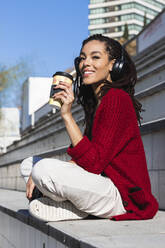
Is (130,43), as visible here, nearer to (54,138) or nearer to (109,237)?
(54,138)

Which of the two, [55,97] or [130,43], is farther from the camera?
[130,43]

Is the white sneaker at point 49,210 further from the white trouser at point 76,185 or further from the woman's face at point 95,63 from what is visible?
the woman's face at point 95,63

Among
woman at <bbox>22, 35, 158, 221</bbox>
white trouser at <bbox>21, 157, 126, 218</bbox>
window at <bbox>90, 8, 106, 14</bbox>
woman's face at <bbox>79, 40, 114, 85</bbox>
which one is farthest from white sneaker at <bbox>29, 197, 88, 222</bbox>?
window at <bbox>90, 8, 106, 14</bbox>

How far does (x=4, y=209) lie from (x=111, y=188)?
2071mm

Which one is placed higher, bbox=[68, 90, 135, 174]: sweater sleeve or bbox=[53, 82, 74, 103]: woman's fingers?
bbox=[53, 82, 74, 103]: woman's fingers

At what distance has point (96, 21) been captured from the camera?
348 feet

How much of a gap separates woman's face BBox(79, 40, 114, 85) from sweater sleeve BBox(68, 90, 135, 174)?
0.24 meters

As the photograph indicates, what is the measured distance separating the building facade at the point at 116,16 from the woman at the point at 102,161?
102 m

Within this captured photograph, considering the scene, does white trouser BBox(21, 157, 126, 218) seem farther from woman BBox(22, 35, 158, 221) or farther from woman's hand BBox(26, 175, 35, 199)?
woman's hand BBox(26, 175, 35, 199)

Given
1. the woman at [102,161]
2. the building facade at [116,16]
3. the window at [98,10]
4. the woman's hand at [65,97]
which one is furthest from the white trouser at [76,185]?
the window at [98,10]

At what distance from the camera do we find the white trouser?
254 cm

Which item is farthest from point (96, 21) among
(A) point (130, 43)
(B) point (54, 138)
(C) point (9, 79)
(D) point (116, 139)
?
(D) point (116, 139)

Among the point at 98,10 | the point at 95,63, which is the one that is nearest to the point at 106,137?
the point at 95,63

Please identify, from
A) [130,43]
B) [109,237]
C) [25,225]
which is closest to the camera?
[109,237]
